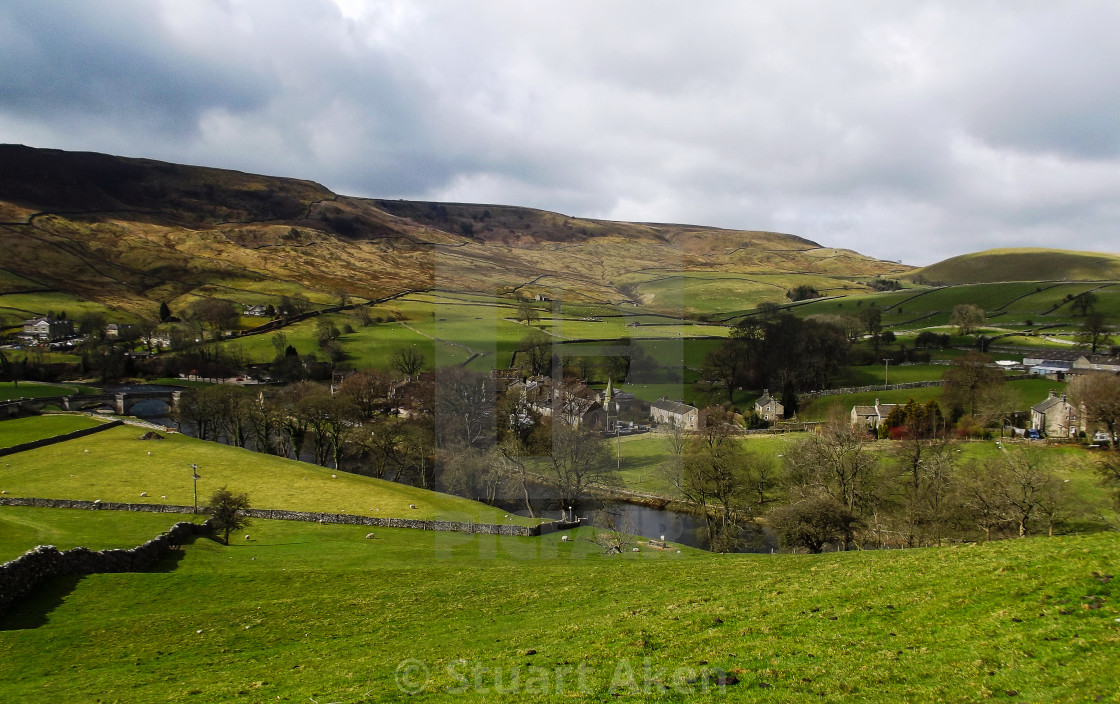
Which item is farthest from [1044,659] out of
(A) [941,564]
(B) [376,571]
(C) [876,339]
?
(C) [876,339]

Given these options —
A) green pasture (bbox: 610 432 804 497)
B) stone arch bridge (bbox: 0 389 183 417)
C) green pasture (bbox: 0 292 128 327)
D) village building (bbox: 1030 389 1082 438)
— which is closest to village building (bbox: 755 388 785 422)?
green pasture (bbox: 610 432 804 497)

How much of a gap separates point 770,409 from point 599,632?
2797 inches

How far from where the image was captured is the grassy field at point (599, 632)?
945 cm

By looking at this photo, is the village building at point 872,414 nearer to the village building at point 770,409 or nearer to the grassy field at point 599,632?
the village building at point 770,409

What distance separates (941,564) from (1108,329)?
4635 inches

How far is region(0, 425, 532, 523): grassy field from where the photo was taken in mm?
36750

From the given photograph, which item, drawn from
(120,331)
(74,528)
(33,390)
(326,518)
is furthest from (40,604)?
(120,331)

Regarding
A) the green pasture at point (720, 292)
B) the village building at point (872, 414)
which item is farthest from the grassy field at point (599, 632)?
the green pasture at point (720, 292)

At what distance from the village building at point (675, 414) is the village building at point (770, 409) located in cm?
987

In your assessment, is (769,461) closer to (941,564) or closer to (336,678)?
(941,564)

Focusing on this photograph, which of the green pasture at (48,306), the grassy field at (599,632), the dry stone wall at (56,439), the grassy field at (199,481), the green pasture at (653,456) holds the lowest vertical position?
the green pasture at (653,456)

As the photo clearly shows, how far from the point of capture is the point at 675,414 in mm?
76250

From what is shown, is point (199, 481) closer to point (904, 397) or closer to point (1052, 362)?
point (904, 397)

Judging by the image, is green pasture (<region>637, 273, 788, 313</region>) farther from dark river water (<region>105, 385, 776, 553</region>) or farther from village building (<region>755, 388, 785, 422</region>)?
dark river water (<region>105, 385, 776, 553</region>)
